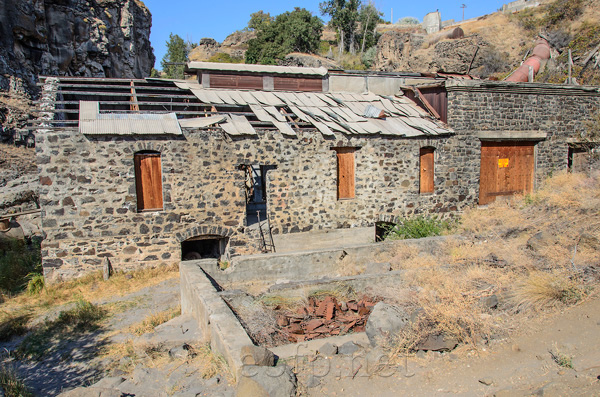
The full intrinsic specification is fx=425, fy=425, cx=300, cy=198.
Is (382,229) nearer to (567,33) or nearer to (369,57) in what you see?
(567,33)

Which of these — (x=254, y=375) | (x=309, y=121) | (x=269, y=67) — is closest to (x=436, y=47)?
(x=269, y=67)

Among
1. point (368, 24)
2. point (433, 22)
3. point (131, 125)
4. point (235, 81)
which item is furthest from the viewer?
point (368, 24)

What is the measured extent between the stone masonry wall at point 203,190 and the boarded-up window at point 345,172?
0.24 m

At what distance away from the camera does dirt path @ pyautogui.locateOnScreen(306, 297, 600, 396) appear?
192 inches

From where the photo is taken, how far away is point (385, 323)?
638 cm

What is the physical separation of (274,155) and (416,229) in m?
4.67

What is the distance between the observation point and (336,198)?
13.2m

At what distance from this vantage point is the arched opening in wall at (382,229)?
13.9 m

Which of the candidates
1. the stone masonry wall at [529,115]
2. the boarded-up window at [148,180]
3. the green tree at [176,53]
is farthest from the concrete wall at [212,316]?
the green tree at [176,53]

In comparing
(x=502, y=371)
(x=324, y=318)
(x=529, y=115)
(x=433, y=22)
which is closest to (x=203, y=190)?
(x=324, y=318)

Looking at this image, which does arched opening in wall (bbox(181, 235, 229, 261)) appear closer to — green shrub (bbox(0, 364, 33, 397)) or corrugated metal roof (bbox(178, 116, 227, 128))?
corrugated metal roof (bbox(178, 116, 227, 128))

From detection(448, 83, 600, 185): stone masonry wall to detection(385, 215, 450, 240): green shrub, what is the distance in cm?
352

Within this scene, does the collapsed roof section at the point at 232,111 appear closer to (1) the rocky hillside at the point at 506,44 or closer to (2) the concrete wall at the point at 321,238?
(2) the concrete wall at the point at 321,238

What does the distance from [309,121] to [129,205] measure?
5.73 m
